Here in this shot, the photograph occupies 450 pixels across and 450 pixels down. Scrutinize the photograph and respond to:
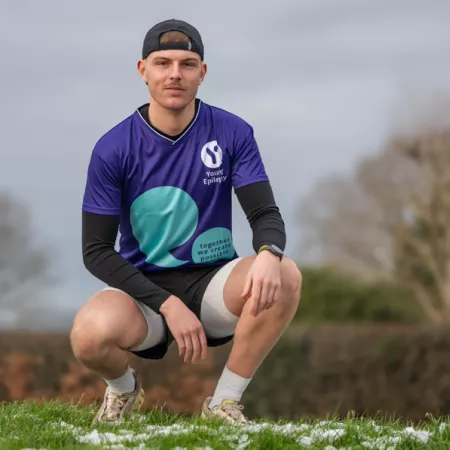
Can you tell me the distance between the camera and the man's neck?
17.0 feet

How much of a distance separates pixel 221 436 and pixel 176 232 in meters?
1.28

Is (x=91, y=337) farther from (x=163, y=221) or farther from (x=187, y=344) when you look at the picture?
(x=163, y=221)

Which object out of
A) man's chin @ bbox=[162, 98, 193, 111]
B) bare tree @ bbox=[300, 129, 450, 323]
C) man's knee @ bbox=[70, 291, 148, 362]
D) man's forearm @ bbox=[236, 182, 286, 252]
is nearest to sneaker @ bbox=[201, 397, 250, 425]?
man's knee @ bbox=[70, 291, 148, 362]

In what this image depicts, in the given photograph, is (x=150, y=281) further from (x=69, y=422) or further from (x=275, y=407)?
(x=275, y=407)

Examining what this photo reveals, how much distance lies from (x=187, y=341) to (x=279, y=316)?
0.58 metres

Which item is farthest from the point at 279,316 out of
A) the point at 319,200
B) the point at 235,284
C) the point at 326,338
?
the point at 319,200

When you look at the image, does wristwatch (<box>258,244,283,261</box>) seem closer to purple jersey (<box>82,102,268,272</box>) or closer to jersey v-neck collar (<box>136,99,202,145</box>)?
purple jersey (<box>82,102,268,272</box>)

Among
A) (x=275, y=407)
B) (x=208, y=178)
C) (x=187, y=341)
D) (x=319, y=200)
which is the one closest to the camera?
(x=187, y=341)

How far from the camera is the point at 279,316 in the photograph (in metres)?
5.12

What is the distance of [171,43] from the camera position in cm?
500

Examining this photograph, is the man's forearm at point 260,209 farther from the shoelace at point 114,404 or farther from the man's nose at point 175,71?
the shoelace at point 114,404

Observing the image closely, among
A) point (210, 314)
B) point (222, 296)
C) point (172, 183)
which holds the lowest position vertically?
point (210, 314)

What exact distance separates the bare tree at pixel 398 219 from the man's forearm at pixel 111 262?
20068 mm

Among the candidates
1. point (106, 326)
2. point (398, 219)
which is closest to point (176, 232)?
point (106, 326)
